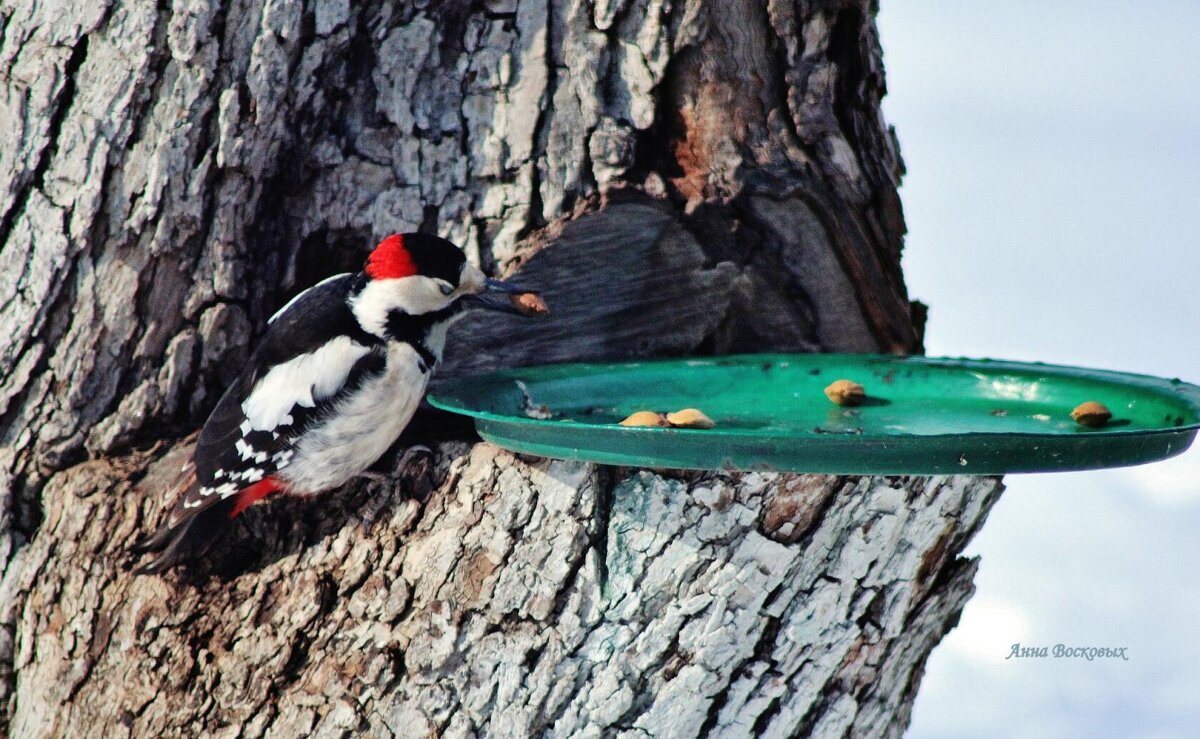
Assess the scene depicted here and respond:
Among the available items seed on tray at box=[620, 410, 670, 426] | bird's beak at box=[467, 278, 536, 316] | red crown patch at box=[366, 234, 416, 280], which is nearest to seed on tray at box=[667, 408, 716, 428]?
seed on tray at box=[620, 410, 670, 426]

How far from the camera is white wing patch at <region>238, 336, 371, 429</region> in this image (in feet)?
8.39

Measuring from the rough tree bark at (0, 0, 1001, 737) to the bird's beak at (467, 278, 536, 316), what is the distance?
9 centimetres

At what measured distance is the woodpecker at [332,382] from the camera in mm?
2516

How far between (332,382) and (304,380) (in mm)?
59

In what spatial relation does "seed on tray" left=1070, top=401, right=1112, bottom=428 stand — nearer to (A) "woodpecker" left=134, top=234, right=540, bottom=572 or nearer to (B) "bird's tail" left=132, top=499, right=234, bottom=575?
(A) "woodpecker" left=134, top=234, right=540, bottom=572

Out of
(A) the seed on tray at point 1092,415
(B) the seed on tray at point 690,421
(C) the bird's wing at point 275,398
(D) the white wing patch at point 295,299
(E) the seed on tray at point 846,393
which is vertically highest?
(A) the seed on tray at point 1092,415

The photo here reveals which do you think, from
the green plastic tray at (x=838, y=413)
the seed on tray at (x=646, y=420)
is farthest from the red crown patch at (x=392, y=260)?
the seed on tray at (x=646, y=420)

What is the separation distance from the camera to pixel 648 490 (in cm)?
219

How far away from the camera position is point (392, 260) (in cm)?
253

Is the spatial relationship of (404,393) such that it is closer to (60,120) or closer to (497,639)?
(497,639)

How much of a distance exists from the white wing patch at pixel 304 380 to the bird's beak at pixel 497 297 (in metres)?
0.26

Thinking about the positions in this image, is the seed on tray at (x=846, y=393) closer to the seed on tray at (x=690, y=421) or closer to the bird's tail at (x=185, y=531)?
the seed on tray at (x=690, y=421)

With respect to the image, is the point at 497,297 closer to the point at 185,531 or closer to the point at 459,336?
the point at 459,336

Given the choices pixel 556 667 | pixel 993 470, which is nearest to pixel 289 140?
pixel 556 667
